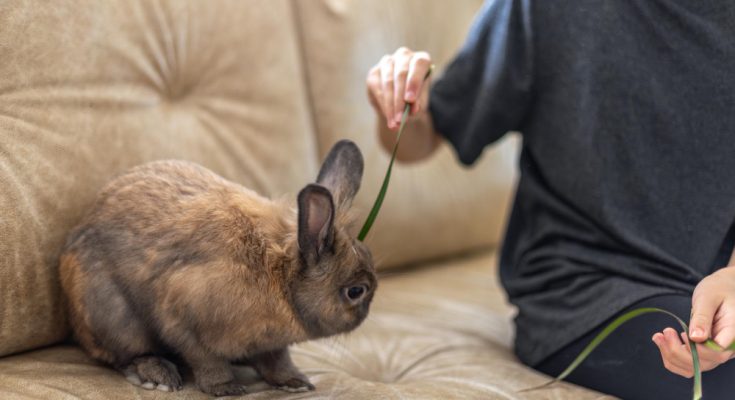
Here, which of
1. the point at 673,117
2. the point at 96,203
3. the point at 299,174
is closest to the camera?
the point at 96,203

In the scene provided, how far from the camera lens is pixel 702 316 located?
3.24 feet

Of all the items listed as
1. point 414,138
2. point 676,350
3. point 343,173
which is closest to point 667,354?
point 676,350

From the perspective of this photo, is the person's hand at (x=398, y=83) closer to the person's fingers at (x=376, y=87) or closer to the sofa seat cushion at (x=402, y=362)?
the person's fingers at (x=376, y=87)

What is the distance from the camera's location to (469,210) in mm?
1982

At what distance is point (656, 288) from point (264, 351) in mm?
625

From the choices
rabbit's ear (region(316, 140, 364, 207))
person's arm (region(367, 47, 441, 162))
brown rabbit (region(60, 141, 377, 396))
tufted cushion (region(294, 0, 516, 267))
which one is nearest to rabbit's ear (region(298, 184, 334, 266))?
brown rabbit (region(60, 141, 377, 396))

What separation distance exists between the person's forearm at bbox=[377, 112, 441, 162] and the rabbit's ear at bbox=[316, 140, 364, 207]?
32cm

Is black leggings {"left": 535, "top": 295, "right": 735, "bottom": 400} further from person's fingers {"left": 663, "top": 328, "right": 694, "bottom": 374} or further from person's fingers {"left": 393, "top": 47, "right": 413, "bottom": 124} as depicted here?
person's fingers {"left": 393, "top": 47, "right": 413, "bottom": 124}

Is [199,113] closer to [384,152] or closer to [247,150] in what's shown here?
[247,150]

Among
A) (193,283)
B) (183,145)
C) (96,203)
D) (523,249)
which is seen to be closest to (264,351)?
(193,283)

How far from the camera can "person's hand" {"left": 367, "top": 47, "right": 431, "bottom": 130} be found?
121 cm

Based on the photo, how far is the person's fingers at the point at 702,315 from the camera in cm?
97

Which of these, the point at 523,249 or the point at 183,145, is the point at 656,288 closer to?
the point at 523,249

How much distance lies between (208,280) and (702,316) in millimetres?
643
